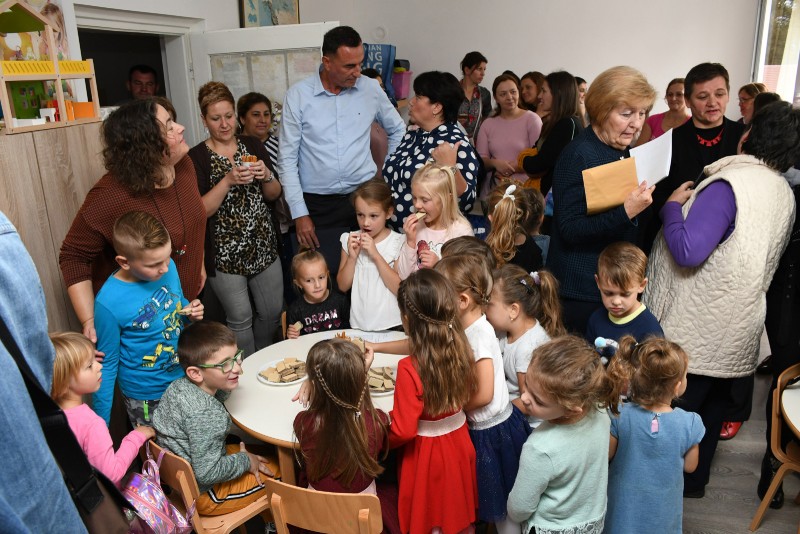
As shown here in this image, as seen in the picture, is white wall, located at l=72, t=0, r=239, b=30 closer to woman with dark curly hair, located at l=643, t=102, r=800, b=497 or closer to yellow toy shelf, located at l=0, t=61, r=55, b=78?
yellow toy shelf, located at l=0, t=61, r=55, b=78

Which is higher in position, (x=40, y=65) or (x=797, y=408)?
(x=40, y=65)

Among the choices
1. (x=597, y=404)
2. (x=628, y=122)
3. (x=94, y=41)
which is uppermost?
(x=94, y=41)

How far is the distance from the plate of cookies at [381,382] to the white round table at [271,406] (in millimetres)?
21

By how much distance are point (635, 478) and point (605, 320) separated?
2.19 ft

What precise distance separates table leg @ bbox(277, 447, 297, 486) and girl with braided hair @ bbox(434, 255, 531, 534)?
0.64 meters

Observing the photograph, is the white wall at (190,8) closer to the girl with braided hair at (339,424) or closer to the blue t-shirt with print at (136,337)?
the blue t-shirt with print at (136,337)

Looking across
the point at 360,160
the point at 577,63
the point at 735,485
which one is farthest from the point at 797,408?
the point at 577,63

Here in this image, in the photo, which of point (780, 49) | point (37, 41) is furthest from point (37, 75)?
point (780, 49)

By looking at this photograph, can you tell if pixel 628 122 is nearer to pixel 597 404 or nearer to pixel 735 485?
pixel 597 404

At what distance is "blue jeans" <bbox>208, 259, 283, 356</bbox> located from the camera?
313 centimetres

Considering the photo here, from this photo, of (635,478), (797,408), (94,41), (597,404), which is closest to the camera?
(597,404)

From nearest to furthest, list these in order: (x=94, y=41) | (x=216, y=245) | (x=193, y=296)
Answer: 1. (x=193, y=296)
2. (x=216, y=245)
3. (x=94, y=41)

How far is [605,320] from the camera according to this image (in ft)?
7.67

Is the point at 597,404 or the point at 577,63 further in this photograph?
the point at 577,63
